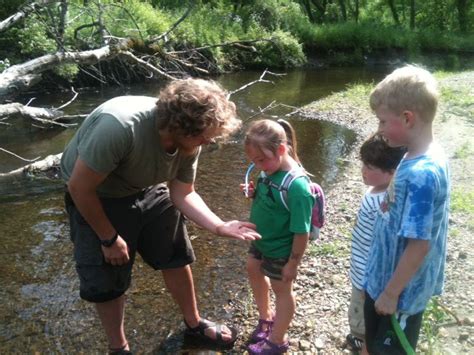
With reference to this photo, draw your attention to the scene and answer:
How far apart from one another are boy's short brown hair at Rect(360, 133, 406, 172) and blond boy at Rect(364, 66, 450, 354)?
1.61ft

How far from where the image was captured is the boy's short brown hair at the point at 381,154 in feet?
8.05

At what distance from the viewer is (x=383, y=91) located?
1.82 meters

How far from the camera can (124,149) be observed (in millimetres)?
2256

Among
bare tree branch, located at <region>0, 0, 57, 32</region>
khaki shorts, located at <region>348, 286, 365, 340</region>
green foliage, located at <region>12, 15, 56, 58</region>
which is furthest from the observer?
green foliage, located at <region>12, 15, 56, 58</region>

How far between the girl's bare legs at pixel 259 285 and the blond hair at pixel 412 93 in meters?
1.41

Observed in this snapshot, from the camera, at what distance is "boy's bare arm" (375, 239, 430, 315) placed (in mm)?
1786

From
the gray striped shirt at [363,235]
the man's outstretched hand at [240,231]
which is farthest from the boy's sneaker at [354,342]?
the man's outstretched hand at [240,231]

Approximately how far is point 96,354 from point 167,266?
0.82m

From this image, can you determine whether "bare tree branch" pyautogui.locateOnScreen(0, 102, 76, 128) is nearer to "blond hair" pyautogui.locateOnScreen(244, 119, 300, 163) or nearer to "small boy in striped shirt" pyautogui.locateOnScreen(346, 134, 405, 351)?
"blond hair" pyautogui.locateOnScreen(244, 119, 300, 163)

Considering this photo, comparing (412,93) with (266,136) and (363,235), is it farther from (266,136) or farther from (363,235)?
(363,235)

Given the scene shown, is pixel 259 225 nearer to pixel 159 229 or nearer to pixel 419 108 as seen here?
pixel 159 229

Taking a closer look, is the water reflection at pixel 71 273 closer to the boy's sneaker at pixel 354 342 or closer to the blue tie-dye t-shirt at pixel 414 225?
the boy's sneaker at pixel 354 342

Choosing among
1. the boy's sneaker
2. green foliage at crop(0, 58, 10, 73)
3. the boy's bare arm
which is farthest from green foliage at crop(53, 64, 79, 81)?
the boy's bare arm

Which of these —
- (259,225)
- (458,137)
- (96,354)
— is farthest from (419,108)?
(458,137)
